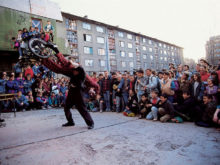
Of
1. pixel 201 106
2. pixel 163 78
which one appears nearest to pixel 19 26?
pixel 163 78

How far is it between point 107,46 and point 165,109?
29788mm

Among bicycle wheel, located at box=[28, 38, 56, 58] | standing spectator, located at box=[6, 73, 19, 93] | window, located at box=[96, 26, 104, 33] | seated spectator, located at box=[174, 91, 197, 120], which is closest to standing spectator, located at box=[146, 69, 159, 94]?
seated spectator, located at box=[174, 91, 197, 120]

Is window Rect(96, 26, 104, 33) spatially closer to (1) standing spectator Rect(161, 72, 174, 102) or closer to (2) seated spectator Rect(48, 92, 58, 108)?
(2) seated spectator Rect(48, 92, 58, 108)

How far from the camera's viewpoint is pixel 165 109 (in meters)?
5.33

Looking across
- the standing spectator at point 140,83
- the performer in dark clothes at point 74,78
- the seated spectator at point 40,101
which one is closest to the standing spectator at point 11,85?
the seated spectator at point 40,101

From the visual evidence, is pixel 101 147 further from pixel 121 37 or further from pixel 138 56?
pixel 138 56

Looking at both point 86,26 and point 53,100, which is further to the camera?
point 86,26

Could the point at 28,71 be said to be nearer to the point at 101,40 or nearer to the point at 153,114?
the point at 153,114

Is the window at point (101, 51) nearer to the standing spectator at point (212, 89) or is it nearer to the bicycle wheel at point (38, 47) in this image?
the bicycle wheel at point (38, 47)

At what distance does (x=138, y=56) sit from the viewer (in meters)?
42.1

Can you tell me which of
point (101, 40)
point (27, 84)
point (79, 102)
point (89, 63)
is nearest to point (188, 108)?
point (79, 102)

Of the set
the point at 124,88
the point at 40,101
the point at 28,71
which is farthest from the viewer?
the point at 28,71

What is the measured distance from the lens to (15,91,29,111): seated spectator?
9.03 meters

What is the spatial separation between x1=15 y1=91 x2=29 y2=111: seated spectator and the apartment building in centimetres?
1928
